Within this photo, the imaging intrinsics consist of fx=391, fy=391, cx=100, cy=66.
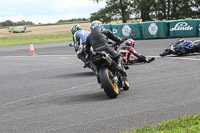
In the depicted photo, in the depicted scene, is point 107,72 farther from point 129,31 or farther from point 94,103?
point 129,31

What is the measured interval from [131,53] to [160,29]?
51.0 ft

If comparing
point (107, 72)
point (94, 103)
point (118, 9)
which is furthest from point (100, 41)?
point (118, 9)

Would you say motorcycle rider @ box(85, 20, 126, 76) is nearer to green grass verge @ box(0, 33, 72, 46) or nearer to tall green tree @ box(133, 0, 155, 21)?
green grass verge @ box(0, 33, 72, 46)

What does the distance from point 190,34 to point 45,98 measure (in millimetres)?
20111

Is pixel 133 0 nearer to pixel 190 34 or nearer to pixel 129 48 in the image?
pixel 190 34

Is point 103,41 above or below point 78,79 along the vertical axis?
above

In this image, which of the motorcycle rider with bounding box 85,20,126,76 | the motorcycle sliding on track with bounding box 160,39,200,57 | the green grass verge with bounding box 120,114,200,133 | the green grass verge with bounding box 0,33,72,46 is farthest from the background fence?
the green grass verge with bounding box 120,114,200,133

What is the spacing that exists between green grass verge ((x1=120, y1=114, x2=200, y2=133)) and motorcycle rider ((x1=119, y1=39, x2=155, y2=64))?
8.61m

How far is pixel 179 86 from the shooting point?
8453 millimetres

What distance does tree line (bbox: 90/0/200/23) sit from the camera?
2264 inches

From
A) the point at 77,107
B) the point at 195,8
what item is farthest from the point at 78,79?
the point at 195,8

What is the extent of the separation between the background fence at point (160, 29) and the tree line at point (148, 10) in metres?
27.5

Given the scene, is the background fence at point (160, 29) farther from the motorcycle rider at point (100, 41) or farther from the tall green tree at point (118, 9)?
the tall green tree at point (118, 9)

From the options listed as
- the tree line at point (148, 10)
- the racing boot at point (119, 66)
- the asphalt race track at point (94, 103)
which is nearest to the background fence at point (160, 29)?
the asphalt race track at point (94, 103)
